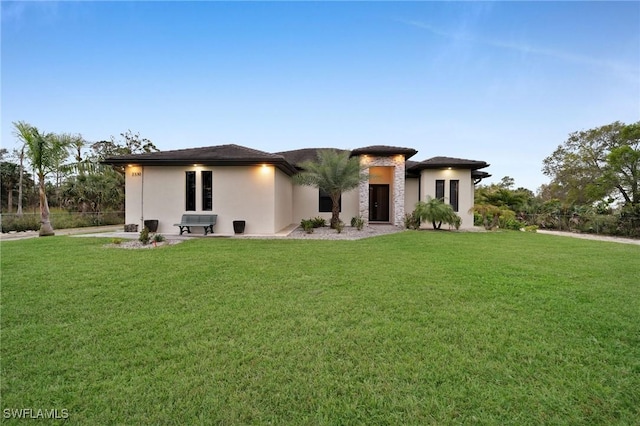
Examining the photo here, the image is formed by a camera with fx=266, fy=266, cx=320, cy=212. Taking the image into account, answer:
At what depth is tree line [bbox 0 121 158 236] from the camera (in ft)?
39.6

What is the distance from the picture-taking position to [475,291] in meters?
4.80

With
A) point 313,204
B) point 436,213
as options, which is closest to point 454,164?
point 436,213

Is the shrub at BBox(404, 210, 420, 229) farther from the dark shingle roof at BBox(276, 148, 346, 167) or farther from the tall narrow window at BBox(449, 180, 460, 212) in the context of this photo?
the dark shingle roof at BBox(276, 148, 346, 167)

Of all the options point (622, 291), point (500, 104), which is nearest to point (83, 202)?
point (622, 291)

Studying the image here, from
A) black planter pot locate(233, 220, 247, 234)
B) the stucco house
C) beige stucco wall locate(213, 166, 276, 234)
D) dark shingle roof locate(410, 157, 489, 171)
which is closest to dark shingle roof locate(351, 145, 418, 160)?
dark shingle roof locate(410, 157, 489, 171)

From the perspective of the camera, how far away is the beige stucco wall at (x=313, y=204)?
1755 centimetres

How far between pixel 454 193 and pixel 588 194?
12.9 metres

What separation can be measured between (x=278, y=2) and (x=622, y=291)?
16.4m

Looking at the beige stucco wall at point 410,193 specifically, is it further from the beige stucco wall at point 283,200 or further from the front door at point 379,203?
the beige stucco wall at point 283,200

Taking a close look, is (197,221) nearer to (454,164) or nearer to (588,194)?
(454,164)

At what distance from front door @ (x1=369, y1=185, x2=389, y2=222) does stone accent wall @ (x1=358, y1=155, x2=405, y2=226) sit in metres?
2.49

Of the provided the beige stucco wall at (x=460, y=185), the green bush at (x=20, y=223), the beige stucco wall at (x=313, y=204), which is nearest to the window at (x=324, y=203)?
the beige stucco wall at (x=313, y=204)

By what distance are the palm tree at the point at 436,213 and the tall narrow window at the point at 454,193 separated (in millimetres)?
1709

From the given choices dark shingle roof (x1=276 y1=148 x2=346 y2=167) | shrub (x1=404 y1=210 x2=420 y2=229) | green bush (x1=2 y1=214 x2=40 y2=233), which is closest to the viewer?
green bush (x1=2 y1=214 x2=40 y2=233)
